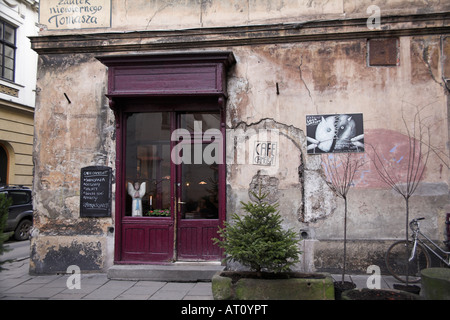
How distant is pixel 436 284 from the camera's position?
14.2 feet

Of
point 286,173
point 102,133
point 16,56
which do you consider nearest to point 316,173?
point 286,173

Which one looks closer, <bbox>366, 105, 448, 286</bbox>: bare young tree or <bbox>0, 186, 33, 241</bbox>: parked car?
<bbox>366, 105, 448, 286</bbox>: bare young tree

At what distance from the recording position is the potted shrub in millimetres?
4676

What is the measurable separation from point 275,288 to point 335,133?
3.15 meters

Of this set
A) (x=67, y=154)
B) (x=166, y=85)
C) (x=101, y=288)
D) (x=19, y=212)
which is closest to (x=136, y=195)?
(x=67, y=154)

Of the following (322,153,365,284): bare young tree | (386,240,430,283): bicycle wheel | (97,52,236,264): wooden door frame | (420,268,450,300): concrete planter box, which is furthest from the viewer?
(97,52,236,264): wooden door frame

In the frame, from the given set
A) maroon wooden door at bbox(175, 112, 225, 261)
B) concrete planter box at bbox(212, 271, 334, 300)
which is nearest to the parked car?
maroon wooden door at bbox(175, 112, 225, 261)

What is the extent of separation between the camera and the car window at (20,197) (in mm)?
12055

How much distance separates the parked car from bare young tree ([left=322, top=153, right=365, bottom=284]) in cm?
1051

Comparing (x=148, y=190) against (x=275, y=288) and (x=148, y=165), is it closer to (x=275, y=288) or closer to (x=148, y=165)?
(x=148, y=165)

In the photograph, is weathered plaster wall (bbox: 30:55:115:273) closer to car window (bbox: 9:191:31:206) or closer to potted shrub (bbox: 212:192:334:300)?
potted shrub (bbox: 212:192:334:300)

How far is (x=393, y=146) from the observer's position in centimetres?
640
